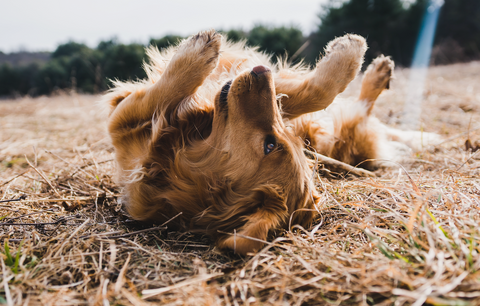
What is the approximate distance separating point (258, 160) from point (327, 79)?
3.02 ft

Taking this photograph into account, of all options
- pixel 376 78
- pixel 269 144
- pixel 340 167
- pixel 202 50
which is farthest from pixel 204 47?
pixel 376 78

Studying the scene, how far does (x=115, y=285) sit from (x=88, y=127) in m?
4.50

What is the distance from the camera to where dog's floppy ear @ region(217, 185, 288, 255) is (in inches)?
57.2

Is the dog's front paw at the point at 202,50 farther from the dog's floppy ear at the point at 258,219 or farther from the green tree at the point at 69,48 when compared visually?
the green tree at the point at 69,48

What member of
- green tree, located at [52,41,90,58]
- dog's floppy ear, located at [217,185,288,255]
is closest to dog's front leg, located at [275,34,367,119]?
dog's floppy ear, located at [217,185,288,255]

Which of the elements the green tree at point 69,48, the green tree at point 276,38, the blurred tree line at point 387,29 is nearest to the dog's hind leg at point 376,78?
the green tree at point 69,48

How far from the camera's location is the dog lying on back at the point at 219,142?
1772 millimetres

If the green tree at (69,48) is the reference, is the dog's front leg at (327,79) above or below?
below

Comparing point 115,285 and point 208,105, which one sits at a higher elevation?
point 208,105

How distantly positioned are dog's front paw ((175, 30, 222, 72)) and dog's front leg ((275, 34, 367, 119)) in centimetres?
64

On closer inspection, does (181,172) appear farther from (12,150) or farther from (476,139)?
(476,139)

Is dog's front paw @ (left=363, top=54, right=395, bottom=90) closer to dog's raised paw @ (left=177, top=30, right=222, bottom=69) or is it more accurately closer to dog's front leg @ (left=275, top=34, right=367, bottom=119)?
dog's front leg @ (left=275, top=34, right=367, bottom=119)

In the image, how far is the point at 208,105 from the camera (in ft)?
7.07

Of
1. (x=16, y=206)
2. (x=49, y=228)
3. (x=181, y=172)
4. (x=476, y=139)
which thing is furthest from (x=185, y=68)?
(x=476, y=139)
